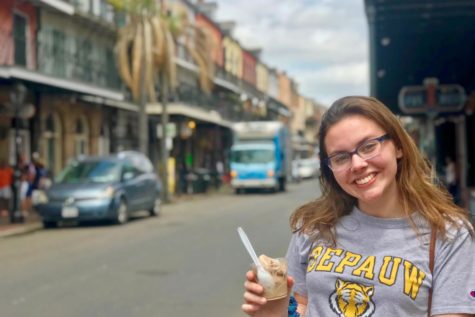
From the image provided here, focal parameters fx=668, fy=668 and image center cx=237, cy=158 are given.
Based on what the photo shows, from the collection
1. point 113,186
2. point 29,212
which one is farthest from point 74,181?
point 29,212

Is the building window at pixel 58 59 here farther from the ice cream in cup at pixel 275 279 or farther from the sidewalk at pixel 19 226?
the ice cream in cup at pixel 275 279

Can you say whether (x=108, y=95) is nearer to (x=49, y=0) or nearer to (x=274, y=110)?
(x=49, y=0)

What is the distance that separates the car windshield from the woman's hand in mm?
14684

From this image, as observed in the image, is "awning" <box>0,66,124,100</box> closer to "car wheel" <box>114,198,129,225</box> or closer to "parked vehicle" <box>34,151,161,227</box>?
"parked vehicle" <box>34,151,161,227</box>

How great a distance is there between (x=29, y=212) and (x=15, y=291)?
13133mm

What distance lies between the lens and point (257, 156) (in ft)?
105

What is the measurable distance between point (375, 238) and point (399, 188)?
210 mm

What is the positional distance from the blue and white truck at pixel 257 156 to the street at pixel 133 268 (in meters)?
14.5

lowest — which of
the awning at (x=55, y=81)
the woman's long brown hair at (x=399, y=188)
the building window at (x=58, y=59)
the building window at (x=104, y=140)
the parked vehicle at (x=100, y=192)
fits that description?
the parked vehicle at (x=100, y=192)

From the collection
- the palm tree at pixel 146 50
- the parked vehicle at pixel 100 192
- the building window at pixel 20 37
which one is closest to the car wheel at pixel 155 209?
the parked vehicle at pixel 100 192

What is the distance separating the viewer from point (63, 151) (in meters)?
26.5

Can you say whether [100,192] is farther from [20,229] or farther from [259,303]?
[259,303]

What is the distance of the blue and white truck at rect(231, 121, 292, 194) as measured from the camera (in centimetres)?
3166

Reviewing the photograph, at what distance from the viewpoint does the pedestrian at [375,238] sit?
2.14 metres
